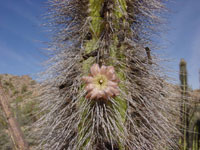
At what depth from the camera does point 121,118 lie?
2.45ft

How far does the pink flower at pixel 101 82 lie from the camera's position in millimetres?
709

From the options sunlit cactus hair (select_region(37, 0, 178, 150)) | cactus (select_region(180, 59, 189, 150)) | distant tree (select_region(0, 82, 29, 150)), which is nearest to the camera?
distant tree (select_region(0, 82, 29, 150))

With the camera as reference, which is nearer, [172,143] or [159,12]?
[172,143]

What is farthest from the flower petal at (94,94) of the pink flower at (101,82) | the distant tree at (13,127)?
the distant tree at (13,127)

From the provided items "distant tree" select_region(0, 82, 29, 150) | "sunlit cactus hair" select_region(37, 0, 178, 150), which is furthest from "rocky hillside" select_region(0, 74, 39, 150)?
"distant tree" select_region(0, 82, 29, 150)

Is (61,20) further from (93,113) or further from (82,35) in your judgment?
(93,113)

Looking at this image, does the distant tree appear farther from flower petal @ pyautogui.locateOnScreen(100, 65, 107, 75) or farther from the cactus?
the cactus

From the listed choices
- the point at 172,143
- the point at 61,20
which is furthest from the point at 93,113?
the point at 61,20

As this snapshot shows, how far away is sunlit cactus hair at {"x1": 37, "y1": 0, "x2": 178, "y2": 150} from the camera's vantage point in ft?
2.45

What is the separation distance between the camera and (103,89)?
720 mm

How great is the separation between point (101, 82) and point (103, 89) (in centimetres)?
3

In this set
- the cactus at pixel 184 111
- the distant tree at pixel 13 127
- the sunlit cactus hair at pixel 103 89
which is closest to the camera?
the distant tree at pixel 13 127

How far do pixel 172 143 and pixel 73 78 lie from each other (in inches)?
23.2

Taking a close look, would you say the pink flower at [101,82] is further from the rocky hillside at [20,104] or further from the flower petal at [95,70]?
the rocky hillside at [20,104]
